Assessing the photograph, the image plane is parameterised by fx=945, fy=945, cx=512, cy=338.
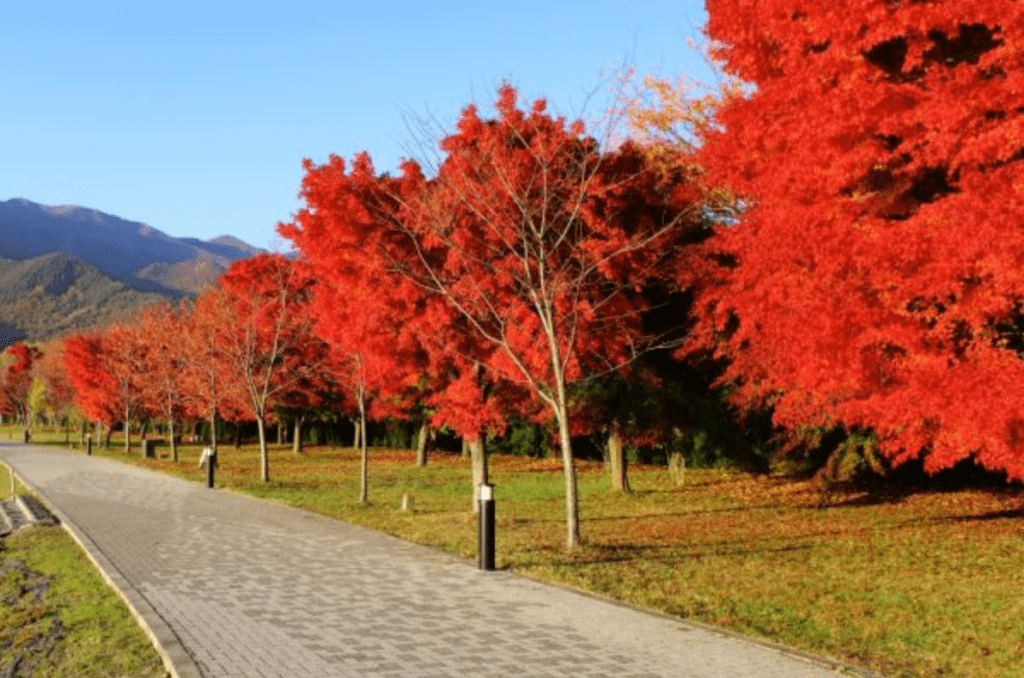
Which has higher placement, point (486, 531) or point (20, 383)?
point (20, 383)

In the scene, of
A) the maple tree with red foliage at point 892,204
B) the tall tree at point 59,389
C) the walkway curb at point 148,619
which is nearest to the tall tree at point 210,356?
the walkway curb at point 148,619

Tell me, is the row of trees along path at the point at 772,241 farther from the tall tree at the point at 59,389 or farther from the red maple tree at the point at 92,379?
the tall tree at the point at 59,389

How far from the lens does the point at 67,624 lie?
8.62 meters

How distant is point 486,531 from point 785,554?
389 centimetres

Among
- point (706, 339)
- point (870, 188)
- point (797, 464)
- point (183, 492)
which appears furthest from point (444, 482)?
point (870, 188)

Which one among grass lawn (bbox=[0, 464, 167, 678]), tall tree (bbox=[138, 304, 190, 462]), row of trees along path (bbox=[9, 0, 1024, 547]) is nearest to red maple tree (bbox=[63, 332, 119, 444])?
tall tree (bbox=[138, 304, 190, 462])

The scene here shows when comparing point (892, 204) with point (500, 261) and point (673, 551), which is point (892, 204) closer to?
point (673, 551)

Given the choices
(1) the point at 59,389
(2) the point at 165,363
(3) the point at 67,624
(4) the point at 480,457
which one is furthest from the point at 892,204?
Result: (1) the point at 59,389

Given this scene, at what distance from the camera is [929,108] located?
9141 millimetres

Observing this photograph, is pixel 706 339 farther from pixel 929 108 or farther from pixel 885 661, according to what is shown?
pixel 885 661

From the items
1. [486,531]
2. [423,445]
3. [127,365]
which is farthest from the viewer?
[127,365]

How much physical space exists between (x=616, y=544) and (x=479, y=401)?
4304 millimetres

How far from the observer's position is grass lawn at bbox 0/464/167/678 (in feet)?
23.5

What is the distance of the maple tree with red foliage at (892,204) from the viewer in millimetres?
8875
